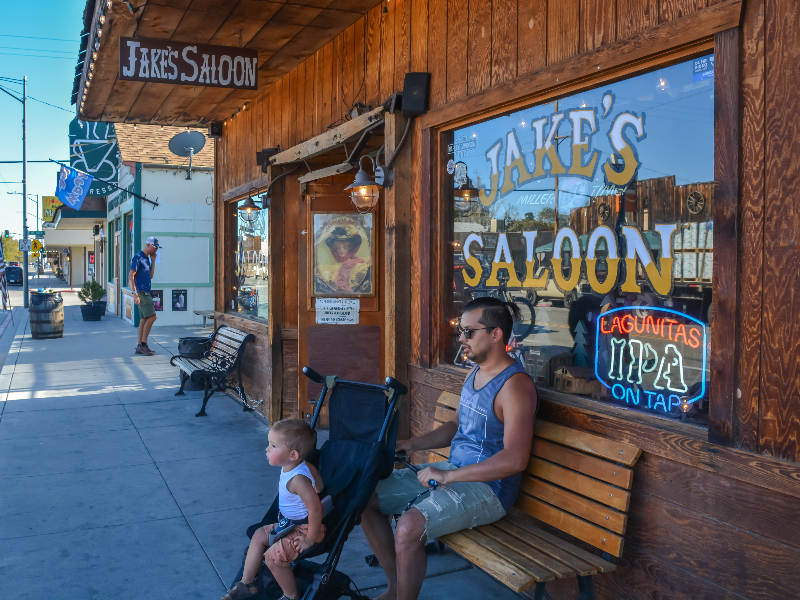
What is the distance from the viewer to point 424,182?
4.34 meters

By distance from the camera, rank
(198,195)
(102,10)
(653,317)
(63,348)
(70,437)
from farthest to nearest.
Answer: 1. (198,195)
2. (63,348)
3. (70,437)
4. (102,10)
5. (653,317)

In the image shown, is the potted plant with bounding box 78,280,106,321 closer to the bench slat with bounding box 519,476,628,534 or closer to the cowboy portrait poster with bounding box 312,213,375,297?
the cowboy portrait poster with bounding box 312,213,375,297

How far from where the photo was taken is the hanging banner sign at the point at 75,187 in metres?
16.8

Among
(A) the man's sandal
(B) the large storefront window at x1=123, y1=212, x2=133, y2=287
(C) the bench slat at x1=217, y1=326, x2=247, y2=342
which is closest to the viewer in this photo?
(A) the man's sandal

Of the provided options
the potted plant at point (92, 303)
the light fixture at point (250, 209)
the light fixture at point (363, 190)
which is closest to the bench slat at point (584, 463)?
the light fixture at point (363, 190)

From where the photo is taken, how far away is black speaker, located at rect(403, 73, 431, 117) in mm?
4344

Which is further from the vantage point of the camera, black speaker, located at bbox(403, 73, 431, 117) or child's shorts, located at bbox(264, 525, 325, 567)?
black speaker, located at bbox(403, 73, 431, 117)

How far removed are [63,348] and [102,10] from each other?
345 inches

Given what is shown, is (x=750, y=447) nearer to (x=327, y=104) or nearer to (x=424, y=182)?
(x=424, y=182)

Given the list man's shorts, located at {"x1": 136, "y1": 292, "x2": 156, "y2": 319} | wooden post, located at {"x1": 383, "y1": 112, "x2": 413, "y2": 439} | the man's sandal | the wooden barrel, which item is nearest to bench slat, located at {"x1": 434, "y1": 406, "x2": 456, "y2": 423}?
wooden post, located at {"x1": 383, "y1": 112, "x2": 413, "y2": 439}

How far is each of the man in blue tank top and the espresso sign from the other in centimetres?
366

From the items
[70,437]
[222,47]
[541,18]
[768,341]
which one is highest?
[222,47]

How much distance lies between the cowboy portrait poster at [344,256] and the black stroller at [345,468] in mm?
2759

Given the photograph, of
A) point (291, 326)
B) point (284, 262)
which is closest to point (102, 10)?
point (284, 262)
